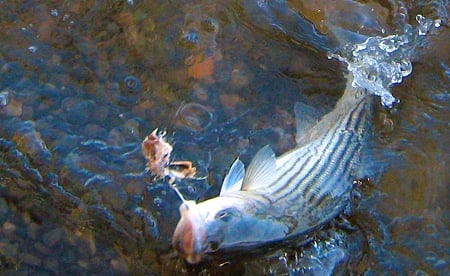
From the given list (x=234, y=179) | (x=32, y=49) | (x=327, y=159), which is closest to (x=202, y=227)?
(x=234, y=179)

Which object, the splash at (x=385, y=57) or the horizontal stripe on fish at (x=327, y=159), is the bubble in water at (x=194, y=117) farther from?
the splash at (x=385, y=57)

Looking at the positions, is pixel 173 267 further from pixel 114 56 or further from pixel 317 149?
pixel 114 56

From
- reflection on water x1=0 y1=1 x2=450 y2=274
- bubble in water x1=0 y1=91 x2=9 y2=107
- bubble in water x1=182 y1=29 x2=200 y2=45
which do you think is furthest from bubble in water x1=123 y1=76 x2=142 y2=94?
bubble in water x1=0 y1=91 x2=9 y2=107

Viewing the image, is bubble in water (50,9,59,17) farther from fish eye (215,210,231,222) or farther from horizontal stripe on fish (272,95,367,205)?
fish eye (215,210,231,222)

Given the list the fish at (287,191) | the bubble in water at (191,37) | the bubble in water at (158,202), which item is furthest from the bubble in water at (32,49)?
the fish at (287,191)

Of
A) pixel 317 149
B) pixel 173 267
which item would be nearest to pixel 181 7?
pixel 317 149

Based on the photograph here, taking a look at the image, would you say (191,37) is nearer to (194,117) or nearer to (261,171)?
(194,117)

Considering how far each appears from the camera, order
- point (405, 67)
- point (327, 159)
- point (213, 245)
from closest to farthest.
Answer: point (213, 245) < point (327, 159) < point (405, 67)
